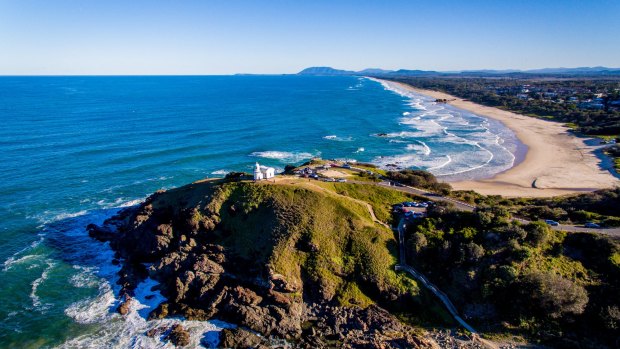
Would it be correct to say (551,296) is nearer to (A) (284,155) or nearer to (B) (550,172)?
(B) (550,172)

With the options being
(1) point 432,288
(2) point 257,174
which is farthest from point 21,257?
(1) point 432,288

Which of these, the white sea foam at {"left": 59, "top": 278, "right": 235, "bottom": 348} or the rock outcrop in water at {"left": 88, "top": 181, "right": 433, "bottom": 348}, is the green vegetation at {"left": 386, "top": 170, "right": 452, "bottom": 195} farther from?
the white sea foam at {"left": 59, "top": 278, "right": 235, "bottom": 348}

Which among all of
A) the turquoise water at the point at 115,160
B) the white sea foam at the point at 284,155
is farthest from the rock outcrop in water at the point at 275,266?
the white sea foam at the point at 284,155

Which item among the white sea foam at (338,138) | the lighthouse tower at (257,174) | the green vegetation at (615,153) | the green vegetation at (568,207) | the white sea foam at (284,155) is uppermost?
the lighthouse tower at (257,174)

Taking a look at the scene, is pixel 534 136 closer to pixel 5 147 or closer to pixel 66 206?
pixel 66 206

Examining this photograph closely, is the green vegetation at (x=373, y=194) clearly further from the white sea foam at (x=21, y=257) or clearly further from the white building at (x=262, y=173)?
the white sea foam at (x=21, y=257)

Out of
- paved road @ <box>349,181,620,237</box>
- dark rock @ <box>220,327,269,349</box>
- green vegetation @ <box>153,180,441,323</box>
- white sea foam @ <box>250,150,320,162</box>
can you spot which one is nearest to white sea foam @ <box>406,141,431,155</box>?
white sea foam @ <box>250,150,320,162</box>

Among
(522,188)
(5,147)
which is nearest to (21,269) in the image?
(5,147)
